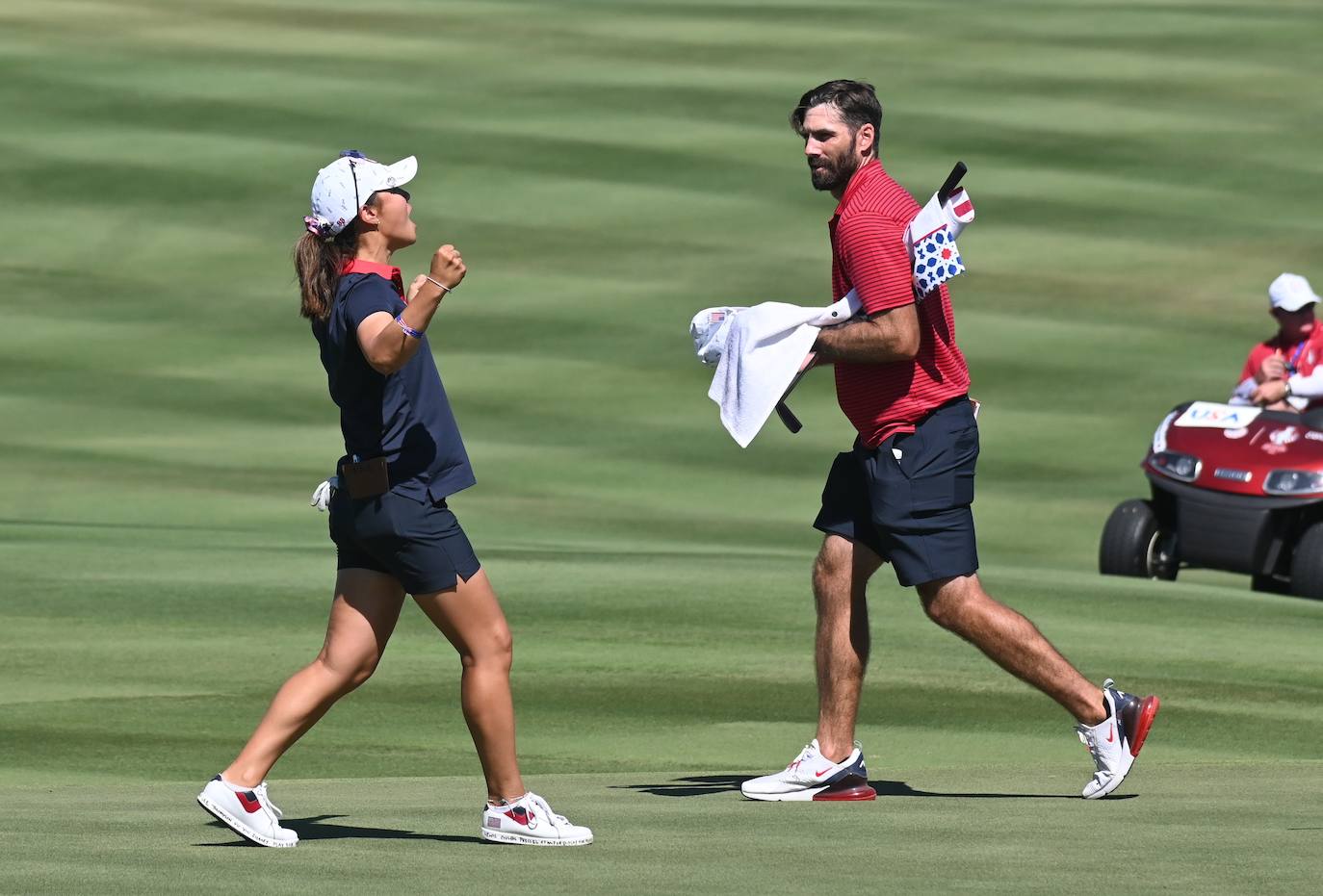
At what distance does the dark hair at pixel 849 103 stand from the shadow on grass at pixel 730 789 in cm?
180

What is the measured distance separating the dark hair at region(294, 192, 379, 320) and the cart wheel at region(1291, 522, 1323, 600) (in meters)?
7.34

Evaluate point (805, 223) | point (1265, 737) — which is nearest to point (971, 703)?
point (1265, 737)

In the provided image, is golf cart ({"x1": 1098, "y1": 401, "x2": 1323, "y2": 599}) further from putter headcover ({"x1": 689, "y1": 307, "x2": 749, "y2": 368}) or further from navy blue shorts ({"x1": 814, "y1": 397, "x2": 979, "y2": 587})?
putter headcover ({"x1": 689, "y1": 307, "x2": 749, "y2": 368})

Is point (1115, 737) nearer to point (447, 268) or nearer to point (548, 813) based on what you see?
point (548, 813)

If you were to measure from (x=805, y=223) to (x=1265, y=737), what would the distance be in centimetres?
1532

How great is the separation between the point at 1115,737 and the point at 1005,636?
41 cm

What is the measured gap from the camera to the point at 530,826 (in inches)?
234

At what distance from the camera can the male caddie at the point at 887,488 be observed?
22.2 feet

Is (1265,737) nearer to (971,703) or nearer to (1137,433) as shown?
(971,703)

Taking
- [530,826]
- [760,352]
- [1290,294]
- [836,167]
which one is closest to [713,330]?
[760,352]

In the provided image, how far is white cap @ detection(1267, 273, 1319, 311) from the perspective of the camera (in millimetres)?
12609

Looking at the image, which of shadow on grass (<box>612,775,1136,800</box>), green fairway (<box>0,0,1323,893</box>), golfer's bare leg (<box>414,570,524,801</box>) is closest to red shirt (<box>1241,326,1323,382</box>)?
green fairway (<box>0,0,1323,893</box>)

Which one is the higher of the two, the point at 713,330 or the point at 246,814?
the point at 713,330

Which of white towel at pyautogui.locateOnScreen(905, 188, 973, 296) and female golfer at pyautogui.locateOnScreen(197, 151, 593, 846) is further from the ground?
white towel at pyautogui.locateOnScreen(905, 188, 973, 296)
